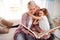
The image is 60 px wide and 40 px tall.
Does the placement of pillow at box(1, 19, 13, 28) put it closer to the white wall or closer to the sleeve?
the sleeve

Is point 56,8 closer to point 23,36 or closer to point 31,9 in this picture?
point 31,9

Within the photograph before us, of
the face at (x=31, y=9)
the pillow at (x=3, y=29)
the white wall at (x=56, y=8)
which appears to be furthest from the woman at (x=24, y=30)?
the white wall at (x=56, y=8)

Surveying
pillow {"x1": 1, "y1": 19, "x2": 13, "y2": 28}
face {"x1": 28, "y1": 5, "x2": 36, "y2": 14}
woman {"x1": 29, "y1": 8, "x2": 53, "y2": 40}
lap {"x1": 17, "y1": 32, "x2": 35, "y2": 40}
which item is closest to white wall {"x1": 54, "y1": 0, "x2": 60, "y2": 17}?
woman {"x1": 29, "y1": 8, "x2": 53, "y2": 40}

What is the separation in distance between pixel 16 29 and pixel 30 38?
162mm

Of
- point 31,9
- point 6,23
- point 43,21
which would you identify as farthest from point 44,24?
point 6,23

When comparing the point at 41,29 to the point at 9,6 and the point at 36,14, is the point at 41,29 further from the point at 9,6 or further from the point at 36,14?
the point at 9,6

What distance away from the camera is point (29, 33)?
117 centimetres

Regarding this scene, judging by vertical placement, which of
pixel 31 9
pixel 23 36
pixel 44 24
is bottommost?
pixel 23 36

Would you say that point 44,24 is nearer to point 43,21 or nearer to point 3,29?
point 43,21

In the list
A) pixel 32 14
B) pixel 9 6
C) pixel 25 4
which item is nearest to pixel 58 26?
pixel 32 14

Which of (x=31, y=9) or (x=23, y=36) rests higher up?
(x=31, y=9)

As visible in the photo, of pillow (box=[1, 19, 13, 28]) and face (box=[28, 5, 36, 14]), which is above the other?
face (box=[28, 5, 36, 14])

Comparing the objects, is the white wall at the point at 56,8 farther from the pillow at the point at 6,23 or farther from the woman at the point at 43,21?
the pillow at the point at 6,23

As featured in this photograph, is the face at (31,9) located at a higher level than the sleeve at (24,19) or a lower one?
higher
